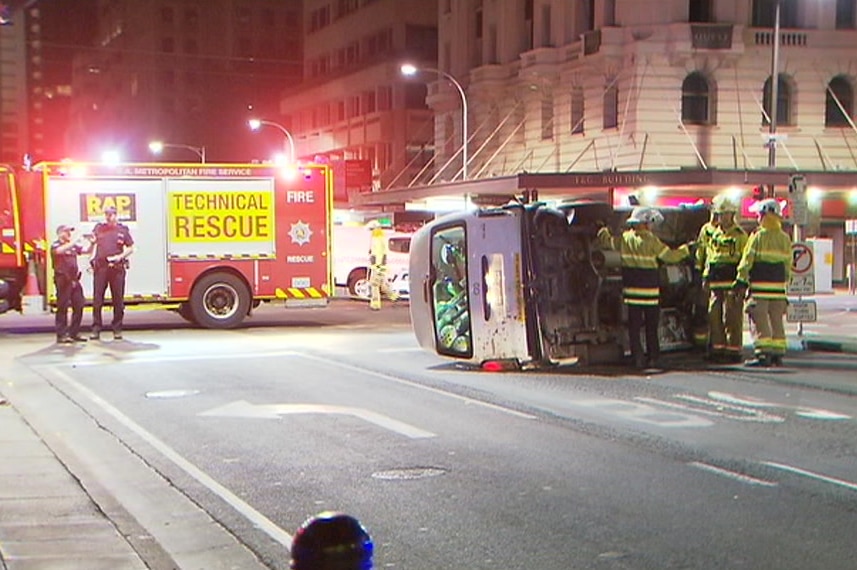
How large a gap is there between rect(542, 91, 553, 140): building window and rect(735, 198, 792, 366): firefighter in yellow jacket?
31034mm

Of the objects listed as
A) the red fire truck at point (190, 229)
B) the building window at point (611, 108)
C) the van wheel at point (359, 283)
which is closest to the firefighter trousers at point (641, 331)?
the red fire truck at point (190, 229)

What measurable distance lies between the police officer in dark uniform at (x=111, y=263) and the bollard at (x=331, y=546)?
16220 mm

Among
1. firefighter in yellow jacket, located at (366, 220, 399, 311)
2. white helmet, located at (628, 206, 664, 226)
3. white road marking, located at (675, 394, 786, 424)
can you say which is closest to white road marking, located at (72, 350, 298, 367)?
white helmet, located at (628, 206, 664, 226)

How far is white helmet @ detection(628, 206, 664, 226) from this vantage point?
43.2ft

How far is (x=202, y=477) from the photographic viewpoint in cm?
788

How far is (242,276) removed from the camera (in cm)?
2050

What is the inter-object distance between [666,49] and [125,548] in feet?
117

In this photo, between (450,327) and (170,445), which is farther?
(450,327)

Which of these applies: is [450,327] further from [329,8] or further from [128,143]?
Result: [128,143]

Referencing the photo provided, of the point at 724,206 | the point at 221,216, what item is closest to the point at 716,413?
the point at 724,206

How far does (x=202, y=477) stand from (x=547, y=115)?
1493 inches

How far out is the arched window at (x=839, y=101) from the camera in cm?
4044

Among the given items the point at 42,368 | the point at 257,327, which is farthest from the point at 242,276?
the point at 42,368

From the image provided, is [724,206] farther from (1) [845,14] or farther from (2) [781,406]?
(1) [845,14]
